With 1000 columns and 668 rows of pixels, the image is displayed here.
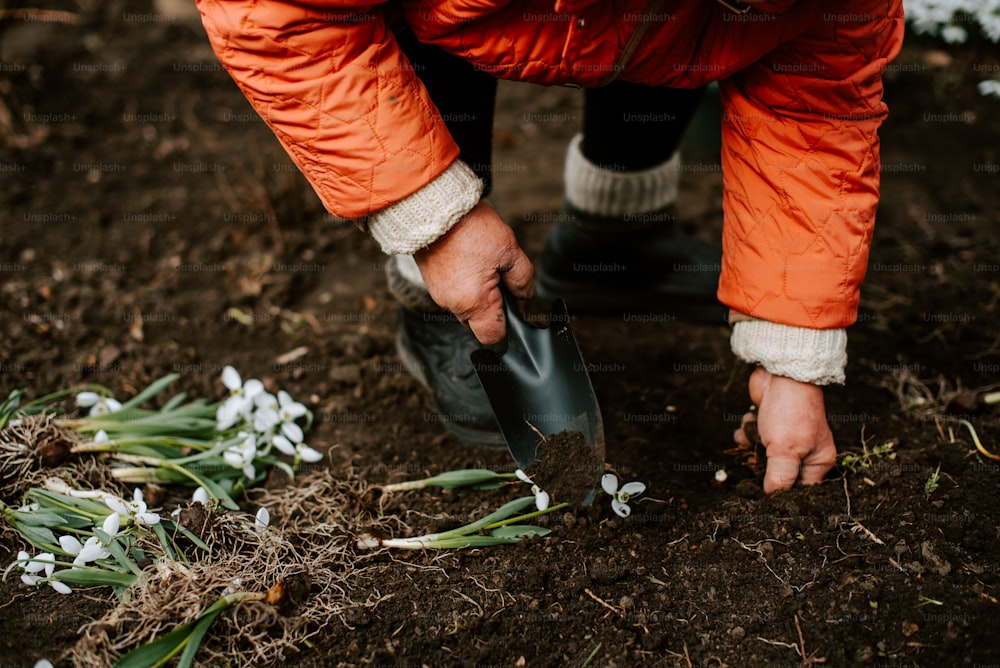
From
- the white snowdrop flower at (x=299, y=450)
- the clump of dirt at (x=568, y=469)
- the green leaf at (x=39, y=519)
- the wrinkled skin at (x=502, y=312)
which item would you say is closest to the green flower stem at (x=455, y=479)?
the clump of dirt at (x=568, y=469)

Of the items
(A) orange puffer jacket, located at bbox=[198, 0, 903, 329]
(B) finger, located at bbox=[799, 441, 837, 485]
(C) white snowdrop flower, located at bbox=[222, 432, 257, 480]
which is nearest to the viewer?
(A) orange puffer jacket, located at bbox=[198, 0, 903, 329]

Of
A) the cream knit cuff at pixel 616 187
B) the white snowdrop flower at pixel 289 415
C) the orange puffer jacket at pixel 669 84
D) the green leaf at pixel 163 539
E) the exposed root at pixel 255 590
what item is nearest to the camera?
the orange puffer jacket at pixel 669 84

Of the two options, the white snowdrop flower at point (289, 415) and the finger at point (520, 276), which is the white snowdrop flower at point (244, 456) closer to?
the white snowdrop flower at point (289, 415)

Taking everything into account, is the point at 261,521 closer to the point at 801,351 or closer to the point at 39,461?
the point at 39,461

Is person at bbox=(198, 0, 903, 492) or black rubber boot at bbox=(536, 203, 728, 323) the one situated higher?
person at bbox=(198, 0, 903, 492)

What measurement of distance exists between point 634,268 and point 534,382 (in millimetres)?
717

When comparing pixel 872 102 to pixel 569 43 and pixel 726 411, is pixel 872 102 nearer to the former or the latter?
pixel 569 43

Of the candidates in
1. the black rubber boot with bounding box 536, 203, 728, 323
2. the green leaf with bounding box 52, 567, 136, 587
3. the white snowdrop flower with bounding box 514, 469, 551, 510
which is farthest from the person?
the green leaf with bounding box 52, 567, 136, 587

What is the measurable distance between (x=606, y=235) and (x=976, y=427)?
3.33 feet

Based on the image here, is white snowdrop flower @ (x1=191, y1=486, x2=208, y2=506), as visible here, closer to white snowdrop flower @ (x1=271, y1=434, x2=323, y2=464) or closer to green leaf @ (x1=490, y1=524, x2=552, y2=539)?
white snowdrop flower @ (x1=271, y1=434, x2=323, y2=464)

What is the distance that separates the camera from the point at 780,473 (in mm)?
1569

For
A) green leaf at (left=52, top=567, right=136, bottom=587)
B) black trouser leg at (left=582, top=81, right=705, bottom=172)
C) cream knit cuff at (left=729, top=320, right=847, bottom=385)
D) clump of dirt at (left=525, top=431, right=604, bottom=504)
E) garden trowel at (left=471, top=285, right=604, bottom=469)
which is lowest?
green leaf at (left=52, top=567, right=136, bottom=587)

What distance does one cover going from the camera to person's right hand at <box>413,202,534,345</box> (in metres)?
1.37

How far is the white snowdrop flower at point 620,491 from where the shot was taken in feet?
5.06
